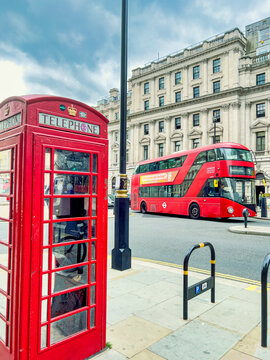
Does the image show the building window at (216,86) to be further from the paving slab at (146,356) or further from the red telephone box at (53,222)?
the paving slab at (146,356)

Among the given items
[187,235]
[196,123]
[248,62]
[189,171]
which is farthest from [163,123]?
[187,235]

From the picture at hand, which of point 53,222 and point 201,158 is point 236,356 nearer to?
point 53,222

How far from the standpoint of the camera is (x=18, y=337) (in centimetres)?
218

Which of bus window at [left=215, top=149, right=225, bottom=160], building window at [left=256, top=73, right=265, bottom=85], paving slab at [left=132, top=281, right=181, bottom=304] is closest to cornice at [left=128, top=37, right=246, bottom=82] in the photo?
building window at [left=256, top=73, right=265, bottom=85]

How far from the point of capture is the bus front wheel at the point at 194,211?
56.1 feet

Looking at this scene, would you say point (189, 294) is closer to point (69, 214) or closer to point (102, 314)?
point (102, 314)

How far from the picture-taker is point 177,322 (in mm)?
3506

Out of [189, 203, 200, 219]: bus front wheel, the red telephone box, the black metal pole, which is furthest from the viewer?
[189, 203, 200, 219]: bus front wheel

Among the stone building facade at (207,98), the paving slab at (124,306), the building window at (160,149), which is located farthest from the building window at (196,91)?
the paving slab at (124,306)

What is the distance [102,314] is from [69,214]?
42.9 inches

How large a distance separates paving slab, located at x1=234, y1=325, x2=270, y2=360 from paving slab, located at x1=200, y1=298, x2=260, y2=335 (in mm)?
103

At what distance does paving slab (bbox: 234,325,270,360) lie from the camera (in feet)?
9.18

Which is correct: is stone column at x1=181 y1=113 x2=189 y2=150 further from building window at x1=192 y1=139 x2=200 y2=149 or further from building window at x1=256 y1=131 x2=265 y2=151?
building window at x1=256 y1=131 x2=265 y2=151

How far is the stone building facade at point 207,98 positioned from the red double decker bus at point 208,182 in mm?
12592
